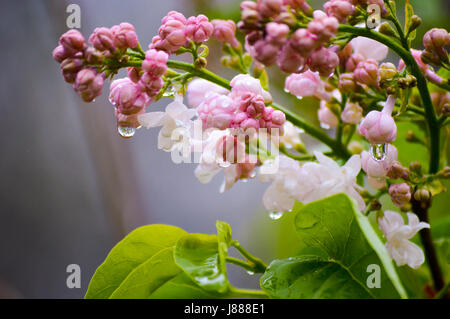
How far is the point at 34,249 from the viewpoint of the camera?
147cm

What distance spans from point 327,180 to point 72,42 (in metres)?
0.25

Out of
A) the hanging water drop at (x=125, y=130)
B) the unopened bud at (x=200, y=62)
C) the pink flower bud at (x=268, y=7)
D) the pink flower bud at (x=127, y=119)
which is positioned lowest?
the hanging water drop at (x=125, y=130)

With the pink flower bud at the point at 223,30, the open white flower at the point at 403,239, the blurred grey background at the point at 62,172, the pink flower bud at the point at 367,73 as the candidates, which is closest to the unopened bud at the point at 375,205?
the open white flower at the point at 403,239

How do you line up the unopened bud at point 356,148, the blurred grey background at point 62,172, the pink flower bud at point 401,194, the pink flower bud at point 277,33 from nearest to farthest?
1. the pink flower bud at point 277,33
2. the pink flower bud at point 401,194
3. the unopened bud at point 356,148
4. the blurred grey background at point 62,172

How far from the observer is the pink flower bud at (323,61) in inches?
13.3

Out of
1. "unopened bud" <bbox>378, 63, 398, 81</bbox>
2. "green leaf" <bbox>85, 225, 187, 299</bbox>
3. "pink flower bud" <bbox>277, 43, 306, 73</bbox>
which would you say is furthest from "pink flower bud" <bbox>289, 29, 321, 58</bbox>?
"green leaf" <bbox>85, 225, 187, 299</bbox>

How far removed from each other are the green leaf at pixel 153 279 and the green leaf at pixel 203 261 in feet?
0.08

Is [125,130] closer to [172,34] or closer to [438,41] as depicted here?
[172,34]

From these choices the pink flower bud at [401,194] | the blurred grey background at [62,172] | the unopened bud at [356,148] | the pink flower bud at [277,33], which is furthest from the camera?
the blurred grey background at [62,172]

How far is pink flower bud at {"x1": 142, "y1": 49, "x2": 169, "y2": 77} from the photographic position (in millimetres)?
362

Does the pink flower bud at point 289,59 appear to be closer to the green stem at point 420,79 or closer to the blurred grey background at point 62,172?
the green stem at point 420,79

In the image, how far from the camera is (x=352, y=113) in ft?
1.49
